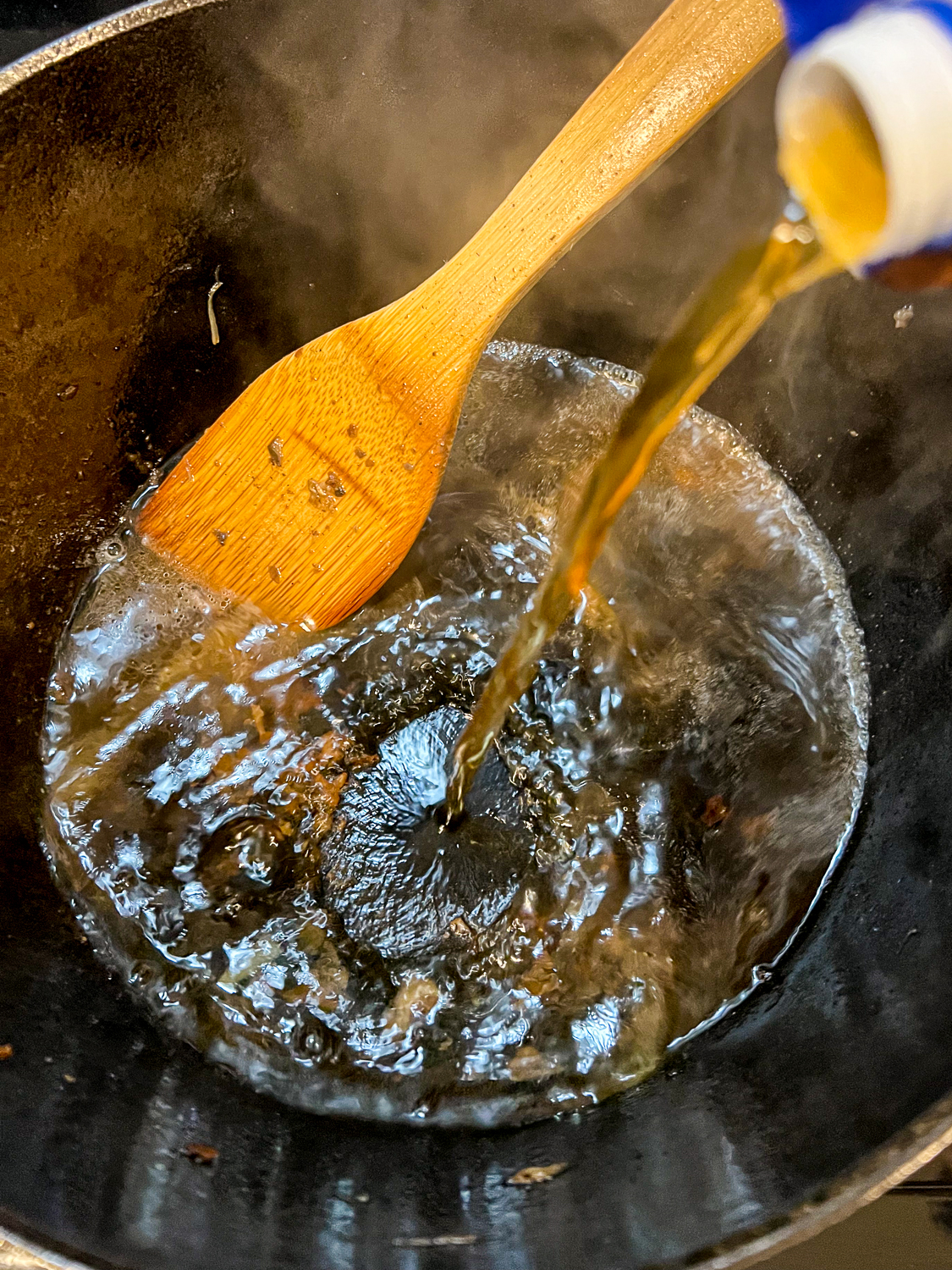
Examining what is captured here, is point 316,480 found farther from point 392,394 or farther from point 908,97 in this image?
point 908,97

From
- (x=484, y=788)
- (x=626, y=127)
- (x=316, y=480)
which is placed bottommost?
(x=484, y=788)

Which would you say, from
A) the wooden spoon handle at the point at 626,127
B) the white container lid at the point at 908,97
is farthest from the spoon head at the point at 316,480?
the white container lid at the point at 908,97

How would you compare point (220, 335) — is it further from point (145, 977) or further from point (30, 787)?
point (145, 977)

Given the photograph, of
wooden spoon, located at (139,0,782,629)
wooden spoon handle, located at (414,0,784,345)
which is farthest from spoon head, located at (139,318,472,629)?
wooden spoon handle, located at (414,0,784,345)

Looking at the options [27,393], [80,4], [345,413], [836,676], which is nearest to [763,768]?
[836,676]

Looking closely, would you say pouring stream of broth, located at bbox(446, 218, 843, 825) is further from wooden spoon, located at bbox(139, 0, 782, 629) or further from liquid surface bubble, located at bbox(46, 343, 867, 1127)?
wooden spoon, located at bbox(139, 0, 782, 629)

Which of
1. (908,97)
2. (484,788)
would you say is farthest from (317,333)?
(908,97)
